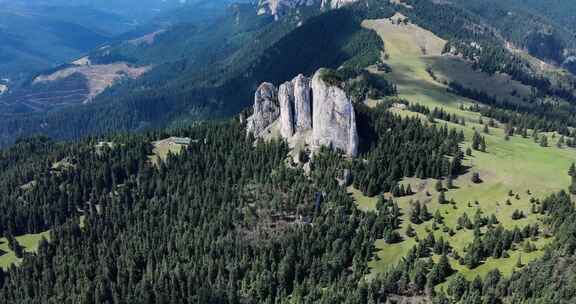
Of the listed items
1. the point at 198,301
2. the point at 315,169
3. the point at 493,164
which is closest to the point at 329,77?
the point at 315,169

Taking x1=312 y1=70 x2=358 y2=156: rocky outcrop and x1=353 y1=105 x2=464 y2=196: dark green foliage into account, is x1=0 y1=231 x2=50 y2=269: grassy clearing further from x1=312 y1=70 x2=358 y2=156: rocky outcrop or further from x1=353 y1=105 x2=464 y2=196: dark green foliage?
x1=353 y1=105 x2=464 y2=196: dark green foliage

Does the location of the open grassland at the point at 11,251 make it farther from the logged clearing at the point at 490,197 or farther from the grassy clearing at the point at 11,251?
the logged clearing at the point at 490,197

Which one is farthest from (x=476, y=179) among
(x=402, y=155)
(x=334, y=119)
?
(x=334, y=119)

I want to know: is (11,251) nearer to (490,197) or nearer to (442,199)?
(442,199)

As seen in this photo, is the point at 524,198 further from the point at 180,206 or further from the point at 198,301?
the point at 180,206

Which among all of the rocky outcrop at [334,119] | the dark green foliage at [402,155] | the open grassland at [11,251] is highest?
the rocky outcrop at [334,119]

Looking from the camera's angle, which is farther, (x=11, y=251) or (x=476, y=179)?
(x=11, y=251)

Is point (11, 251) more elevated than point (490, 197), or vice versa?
point (490, 197)

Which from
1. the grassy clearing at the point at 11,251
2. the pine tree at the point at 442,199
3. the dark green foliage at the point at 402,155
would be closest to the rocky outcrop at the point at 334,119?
the dark green foliage at the point at 402,155
